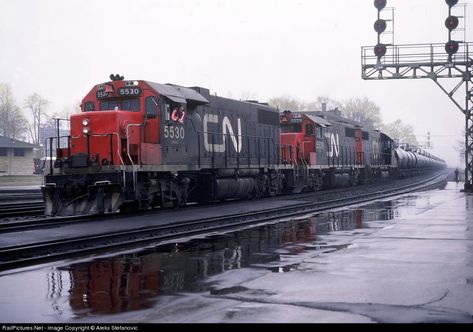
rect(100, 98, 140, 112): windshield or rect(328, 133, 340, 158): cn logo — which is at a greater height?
rect(100, 98, 140, 112): windshield

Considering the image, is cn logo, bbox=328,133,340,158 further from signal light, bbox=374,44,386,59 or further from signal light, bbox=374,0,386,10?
signal light, bbox=374,0,386,10

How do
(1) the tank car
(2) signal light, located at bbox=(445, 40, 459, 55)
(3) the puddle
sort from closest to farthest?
(3) the puddle < (1) the tank car < (2) signal light, located at bbox=(445, 40, 459, 55)

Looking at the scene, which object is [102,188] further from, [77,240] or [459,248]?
[459,248]

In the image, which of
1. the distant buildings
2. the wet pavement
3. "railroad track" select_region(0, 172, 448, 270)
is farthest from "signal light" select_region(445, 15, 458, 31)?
the distant buildings

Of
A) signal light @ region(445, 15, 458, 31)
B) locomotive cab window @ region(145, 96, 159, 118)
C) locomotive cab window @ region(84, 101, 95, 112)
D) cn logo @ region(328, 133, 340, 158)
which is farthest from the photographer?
cn logo @ region(328, 133, 340, 158)

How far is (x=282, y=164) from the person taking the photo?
91.5 ft

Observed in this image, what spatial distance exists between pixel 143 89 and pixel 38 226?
5517mm

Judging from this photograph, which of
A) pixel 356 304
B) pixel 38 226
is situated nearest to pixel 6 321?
pixel 356 304

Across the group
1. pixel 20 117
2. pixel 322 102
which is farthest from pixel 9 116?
pixel 322 102

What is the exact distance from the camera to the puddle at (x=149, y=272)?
640 cm

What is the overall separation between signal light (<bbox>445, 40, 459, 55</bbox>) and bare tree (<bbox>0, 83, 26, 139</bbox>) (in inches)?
3547

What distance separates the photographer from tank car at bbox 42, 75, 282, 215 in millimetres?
16219

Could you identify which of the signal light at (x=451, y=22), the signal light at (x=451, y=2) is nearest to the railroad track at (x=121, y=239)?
the signal light at (x=451, y=22)

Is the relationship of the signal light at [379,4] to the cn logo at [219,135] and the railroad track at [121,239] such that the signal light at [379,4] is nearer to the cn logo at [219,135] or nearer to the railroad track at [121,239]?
the cn logo at [219,135]
